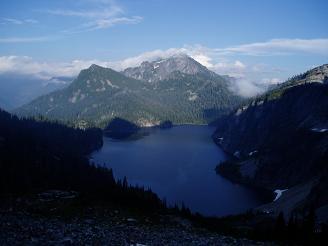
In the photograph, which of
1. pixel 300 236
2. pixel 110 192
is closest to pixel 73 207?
pixel 110 192

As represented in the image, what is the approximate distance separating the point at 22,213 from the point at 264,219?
9020 centimetres

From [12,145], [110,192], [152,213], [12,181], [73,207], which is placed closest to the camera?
[73,207]

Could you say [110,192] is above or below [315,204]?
above

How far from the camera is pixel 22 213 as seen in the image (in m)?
61.3

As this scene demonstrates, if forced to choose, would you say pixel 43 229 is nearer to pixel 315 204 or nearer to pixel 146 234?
pixel 146 234

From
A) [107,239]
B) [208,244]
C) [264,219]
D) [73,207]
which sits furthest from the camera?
[264,219]

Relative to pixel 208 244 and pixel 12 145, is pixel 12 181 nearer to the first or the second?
pixel 208 244

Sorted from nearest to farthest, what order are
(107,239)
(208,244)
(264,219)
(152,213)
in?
(107,239) < (208,244) < (152,213) < (264,219)

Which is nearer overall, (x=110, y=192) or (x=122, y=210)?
(x=122, y=210)

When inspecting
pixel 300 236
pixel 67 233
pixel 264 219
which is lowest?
A: pixel 264 219

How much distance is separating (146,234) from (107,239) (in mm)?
7164

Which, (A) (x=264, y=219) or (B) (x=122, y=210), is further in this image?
(A) (x=264, y=219)

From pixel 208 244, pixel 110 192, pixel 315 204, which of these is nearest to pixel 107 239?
pixel 208 244

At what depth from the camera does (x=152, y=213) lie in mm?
72562
